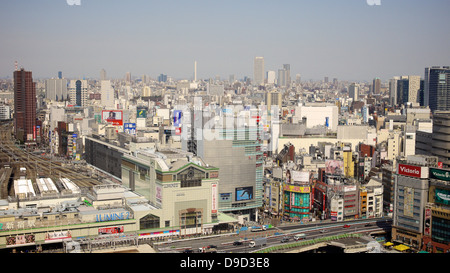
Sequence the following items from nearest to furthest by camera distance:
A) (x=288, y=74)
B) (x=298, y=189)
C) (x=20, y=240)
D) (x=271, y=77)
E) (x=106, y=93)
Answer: (x=20, y=240), (x=298, y=189), (x=106, y=93), (x=271, y=77), (x=288, y=74)

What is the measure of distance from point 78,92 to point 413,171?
26337 mm

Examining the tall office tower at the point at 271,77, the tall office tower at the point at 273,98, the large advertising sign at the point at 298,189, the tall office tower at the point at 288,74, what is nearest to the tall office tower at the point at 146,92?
the tall office tower at the point at 271,77

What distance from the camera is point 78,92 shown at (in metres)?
31.2

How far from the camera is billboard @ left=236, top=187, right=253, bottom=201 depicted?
970cm

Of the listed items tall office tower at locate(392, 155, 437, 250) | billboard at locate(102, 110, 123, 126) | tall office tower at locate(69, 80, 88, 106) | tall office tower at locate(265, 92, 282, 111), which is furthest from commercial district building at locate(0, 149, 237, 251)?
tall office tower at locate(69, 80, 88, 106)

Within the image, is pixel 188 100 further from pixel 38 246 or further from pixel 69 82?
pixel 38 246

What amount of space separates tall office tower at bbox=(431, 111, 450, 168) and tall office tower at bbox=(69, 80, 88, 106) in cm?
2433

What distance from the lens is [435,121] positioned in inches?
391

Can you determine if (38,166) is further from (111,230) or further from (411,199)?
(411,199)

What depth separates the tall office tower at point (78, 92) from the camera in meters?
31.0

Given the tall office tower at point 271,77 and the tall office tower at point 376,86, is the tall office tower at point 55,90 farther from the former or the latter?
the tall office tower at point 376,86

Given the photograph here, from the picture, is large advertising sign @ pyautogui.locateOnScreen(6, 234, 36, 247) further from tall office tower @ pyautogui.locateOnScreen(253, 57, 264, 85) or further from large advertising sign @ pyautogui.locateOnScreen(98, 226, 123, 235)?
tall office tower @ pyautogui.locateOnScreen(253, 57, 264, 85)

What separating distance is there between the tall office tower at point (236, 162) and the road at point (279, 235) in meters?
1.24

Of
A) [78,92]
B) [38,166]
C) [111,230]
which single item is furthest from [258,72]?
[111,230]
